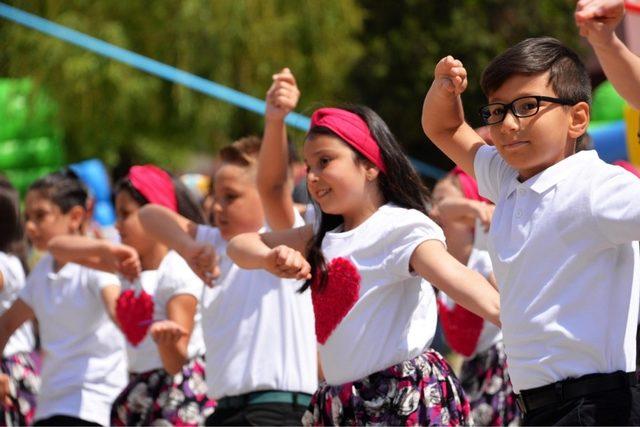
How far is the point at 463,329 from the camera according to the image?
583cm

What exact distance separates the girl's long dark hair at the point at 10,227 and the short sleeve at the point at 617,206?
4266mm

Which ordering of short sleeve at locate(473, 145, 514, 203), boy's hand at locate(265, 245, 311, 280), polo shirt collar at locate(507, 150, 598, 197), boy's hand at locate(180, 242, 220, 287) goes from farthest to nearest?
boy's hand at locate(180, 242, 220, 287)
boy's hand at locate(265, 245, 311, 280)
short sleeve at locate(473, 145, 514, 203)
polo shirt collar at locate(507, 150, 598, 197)

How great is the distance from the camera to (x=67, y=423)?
592 centimetres

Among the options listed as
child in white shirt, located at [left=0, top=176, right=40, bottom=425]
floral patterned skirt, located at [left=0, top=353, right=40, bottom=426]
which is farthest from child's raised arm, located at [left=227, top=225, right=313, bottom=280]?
floral patterned skirt, located at [left=0, top=353, right=40, bottom=426]

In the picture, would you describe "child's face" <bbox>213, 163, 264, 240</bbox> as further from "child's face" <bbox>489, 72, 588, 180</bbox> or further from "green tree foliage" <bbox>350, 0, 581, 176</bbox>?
"green tree foliage" <bbox>350, 0, 581, 176</bbox>

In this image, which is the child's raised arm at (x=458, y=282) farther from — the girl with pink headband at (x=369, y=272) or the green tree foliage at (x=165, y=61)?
the green tree foliage at (x=165, y=61)

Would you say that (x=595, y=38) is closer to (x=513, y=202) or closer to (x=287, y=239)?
(x=513, y=202)

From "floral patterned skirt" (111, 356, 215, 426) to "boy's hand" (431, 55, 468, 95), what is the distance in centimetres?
245

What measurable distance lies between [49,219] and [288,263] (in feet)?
10.4

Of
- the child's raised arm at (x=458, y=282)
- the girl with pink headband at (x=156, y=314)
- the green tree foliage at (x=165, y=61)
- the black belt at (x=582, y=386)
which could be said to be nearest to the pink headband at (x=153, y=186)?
Result: the girl with pink headband at (x=156, y=314)

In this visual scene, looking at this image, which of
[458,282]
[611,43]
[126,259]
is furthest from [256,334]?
[611,43]

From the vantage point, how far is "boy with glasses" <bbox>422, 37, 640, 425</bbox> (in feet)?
10.4

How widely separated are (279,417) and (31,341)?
2.74 meters

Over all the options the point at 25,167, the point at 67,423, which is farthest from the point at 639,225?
the point at 25,167
